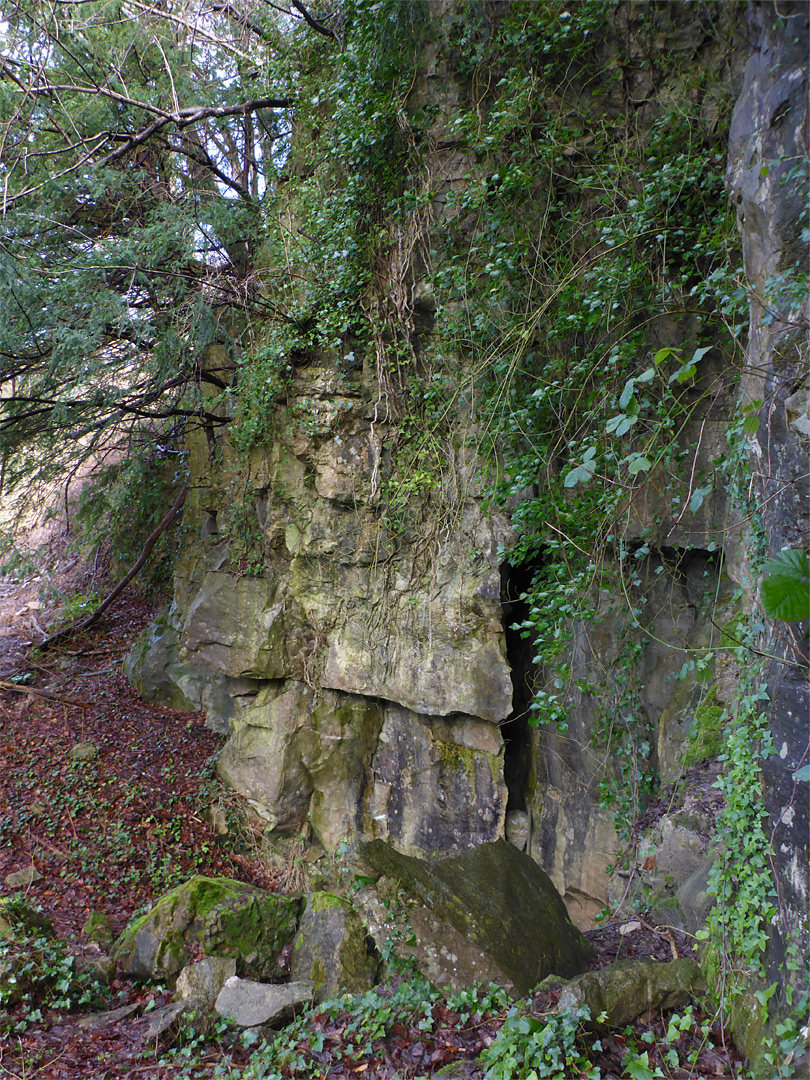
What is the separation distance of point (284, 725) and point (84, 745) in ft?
7.61

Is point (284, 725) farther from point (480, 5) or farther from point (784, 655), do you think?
point (480, 5)

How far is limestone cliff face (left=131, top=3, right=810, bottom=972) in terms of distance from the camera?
9.18 feet

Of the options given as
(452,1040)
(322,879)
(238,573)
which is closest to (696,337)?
(452,1040)

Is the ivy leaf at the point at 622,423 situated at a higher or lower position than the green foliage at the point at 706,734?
higher

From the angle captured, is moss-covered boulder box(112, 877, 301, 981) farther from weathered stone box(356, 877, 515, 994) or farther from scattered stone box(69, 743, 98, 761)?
scattered stone box(69, 743, 98, 761)

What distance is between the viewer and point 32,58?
5848 millimetres

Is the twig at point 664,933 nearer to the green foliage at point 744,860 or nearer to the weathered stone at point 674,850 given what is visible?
the weathered stone at point 674,850

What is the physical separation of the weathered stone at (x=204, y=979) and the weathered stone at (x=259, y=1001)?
0.10 meters

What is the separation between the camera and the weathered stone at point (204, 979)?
3.94 m

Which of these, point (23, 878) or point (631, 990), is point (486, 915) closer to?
point (631, 990)

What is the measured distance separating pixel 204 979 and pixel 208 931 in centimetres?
43

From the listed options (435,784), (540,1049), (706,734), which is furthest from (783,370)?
(435,784)

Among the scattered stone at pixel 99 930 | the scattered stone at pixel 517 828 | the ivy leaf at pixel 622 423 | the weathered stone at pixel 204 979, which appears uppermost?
the ivy leaf at pixel 622 423

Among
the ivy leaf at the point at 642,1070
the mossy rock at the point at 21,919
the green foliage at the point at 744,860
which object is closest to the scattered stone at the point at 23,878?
the mossy rock at the point at 21,919
